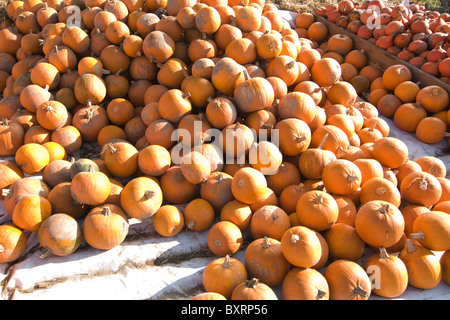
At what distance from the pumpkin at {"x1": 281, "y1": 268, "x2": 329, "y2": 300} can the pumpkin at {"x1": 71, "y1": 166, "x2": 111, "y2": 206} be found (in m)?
1.77

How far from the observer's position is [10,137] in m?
3.75

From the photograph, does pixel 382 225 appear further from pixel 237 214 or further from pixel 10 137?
pixel 10 137

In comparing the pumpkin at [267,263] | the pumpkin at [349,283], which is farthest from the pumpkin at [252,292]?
the pumpkin at [349,283]

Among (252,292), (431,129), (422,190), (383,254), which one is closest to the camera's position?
(252,292)

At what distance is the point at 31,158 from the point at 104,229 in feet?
4.15

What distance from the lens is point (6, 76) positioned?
505cm

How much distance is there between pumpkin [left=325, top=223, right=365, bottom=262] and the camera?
2.74 m

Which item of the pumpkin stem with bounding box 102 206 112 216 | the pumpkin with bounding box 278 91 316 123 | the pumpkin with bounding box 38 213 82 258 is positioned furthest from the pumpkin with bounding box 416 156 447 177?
the pumpkin with bounding box 38 213 82 258

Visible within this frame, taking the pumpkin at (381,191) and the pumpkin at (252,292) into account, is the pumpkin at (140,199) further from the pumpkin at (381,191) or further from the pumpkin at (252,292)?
the pumpkin at (381,191)

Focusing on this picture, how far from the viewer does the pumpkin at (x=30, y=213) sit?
2830 millimetres

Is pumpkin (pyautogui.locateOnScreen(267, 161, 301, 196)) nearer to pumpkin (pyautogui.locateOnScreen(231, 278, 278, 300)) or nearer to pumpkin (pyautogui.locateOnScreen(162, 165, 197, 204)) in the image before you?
pumpkin (pyautogui.locateOnScreen(162, 165, 197, 204))

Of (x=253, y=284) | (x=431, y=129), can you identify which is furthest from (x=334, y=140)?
(x=431, y=129)
